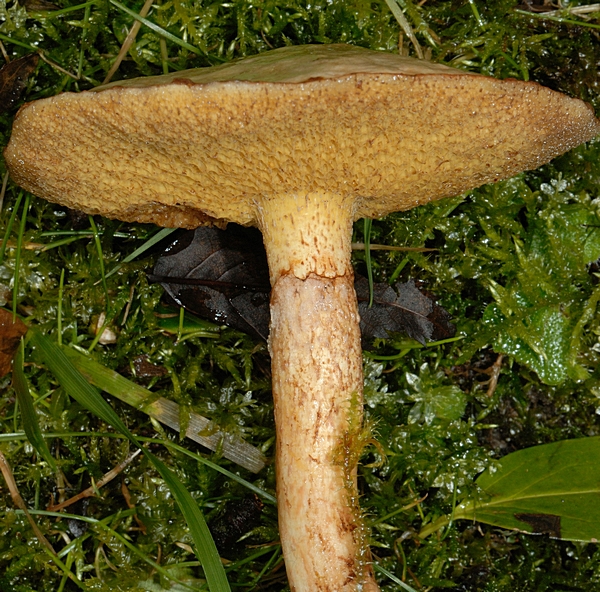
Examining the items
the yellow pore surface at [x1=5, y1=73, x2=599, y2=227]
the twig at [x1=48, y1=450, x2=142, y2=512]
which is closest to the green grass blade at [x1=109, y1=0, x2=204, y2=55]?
the yellow pore surface at [x1=5, y1=73, x2=599, y2=227]

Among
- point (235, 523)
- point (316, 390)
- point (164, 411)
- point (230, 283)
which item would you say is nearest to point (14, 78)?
point (230, 283)

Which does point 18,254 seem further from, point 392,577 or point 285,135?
point 392,577

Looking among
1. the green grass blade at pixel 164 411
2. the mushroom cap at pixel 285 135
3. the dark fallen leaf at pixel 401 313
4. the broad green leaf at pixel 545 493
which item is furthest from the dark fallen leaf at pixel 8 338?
the broad green leaf at pixel 545 493

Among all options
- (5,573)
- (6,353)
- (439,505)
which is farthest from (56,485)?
(439,505)

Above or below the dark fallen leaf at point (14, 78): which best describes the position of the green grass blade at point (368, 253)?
below

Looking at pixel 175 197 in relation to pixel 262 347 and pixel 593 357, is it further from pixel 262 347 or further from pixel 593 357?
pixel 593 357

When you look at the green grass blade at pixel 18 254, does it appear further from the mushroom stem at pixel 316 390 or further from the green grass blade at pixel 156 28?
the mushroom stem at pixel 316 390

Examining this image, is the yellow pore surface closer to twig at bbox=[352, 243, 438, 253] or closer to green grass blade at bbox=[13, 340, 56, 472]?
twig at bbox=[352, 243, 438, 253]
